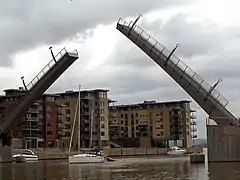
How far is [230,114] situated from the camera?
4325 centimetres

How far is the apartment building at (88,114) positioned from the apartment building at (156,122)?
1490cm

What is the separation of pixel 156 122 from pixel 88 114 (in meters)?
28.3

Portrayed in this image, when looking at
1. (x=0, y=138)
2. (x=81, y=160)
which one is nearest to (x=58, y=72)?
(x=81, y=160)

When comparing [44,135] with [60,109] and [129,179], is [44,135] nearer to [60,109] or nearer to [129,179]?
[60,109]

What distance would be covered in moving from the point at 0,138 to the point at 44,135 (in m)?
40.8

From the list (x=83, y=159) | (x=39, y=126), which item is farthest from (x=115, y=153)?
(x=83, y=159)

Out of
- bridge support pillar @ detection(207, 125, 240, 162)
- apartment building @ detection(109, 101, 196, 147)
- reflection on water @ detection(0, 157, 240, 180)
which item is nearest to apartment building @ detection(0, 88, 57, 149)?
apartment building @ detection(109, 101, 196, 147)

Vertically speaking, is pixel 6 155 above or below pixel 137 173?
below

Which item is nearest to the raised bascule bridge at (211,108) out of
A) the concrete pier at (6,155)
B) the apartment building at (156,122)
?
the concrete pier at (6,155)

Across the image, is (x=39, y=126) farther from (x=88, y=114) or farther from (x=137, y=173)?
(x=137, y=173)

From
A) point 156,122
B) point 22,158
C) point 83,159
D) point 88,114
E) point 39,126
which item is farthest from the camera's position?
point 156,122

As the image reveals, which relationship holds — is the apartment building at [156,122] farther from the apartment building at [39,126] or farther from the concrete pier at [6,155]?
the concrete pier at [6,155]

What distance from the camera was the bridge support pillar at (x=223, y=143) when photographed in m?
42.1

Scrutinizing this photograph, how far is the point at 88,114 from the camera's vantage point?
422 ft
